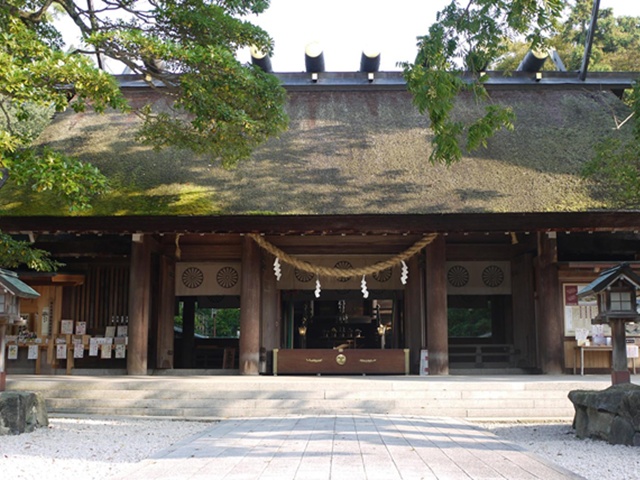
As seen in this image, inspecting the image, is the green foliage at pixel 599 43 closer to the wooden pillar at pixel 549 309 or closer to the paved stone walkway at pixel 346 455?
the wooden pillar at pixel 549 309

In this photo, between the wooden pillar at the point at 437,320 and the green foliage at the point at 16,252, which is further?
the wooden pillar at the point at 437,320

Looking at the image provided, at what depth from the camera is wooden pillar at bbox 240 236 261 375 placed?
1172cm

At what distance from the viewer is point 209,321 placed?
3338 cm

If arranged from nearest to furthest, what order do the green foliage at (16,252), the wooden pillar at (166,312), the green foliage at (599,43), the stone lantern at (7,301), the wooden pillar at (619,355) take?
the wooden pillar at (619,355) < the stone lantern at (7,301) < the green foliage at (16,252) < the wooden pillar at (166,312) < the green foliage at (599,43)

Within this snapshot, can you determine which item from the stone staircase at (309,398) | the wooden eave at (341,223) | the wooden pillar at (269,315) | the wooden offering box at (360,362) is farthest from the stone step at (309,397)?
the wooden pillar at (269,315)

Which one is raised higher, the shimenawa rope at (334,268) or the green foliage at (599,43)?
the green foliage at (599,43)

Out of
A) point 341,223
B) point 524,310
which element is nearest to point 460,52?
point 341,223

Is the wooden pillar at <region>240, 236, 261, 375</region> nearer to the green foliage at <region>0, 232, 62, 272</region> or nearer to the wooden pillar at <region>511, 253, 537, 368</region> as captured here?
the green foliage at <region>0, 232, 62, 272</region>

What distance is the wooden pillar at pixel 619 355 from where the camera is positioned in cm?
773

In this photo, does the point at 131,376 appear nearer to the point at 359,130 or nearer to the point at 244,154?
the point at 244,154

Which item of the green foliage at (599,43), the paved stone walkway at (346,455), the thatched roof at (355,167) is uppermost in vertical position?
the green foliage at (599,43)

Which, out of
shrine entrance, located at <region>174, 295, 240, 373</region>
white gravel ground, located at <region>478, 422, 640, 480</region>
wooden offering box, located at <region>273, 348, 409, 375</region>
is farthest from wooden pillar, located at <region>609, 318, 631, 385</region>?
shrine entrance, located at <region>174, 295, 240, 373</region>

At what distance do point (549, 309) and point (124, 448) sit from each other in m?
7.96

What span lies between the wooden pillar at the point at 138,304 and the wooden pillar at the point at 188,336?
4.14 m
